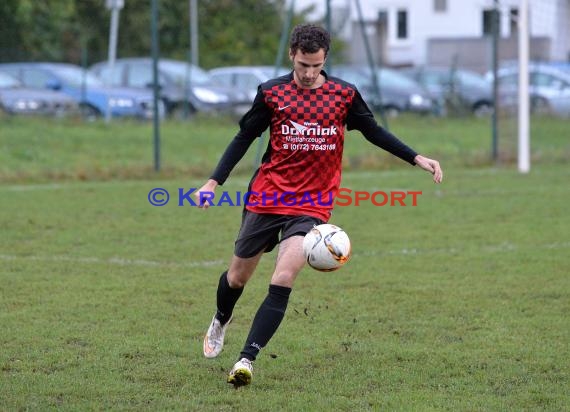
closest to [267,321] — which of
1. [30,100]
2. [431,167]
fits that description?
[431,167]

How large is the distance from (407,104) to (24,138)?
1035 cm

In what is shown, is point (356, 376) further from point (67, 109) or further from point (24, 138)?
point (67, 109)

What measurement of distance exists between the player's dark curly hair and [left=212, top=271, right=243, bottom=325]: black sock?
4.23ft

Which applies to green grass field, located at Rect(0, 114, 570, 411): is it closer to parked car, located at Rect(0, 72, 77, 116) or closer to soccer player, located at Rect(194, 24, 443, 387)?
soccer player, located at Rect(194, 24, 443, 387)

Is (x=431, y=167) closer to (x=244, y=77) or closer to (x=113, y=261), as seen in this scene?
(x=113, y=261)

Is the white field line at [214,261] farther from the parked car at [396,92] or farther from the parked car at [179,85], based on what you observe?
the parked car at [396,92]

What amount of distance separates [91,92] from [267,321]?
17.5 metres

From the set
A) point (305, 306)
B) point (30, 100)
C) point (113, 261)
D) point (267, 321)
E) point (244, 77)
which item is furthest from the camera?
point (244, 77)

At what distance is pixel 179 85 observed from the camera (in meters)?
23.1

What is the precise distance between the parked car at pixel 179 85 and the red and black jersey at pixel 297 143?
16308 mm

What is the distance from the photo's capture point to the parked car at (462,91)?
25.9 m

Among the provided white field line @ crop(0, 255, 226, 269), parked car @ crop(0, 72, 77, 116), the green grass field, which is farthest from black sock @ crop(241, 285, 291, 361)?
parked car @ crop(0, 72, 77, 116)

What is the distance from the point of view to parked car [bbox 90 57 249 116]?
22594mm

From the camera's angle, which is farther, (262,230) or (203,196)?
(262,230)
